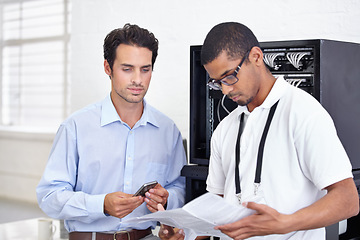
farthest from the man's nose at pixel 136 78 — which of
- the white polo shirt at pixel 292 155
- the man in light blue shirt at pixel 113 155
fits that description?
the white polo shirt at pixel 292 155

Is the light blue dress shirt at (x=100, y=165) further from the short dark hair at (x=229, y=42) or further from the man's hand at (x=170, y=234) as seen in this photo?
the short dark hair at (x=229, y=42)

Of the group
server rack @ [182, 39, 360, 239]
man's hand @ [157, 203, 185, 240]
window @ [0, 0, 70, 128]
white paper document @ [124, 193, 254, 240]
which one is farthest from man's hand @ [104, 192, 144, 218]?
window @ [0, 0, 70, 128]

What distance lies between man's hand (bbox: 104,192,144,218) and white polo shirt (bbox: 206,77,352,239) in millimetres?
393

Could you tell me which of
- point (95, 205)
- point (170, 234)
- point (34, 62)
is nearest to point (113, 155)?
point (95, 205)

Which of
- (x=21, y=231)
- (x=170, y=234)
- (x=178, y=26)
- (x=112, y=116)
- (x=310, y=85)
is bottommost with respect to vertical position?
(x=21, y=231)

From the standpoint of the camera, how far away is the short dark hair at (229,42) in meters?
1.39

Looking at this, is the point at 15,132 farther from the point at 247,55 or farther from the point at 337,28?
the point at 247,55

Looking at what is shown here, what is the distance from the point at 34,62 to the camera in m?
5.41

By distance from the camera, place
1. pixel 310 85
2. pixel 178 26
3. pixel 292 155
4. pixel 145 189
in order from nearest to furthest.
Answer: pixel 292 155
pixel 310 85
pixel 145 189
pixel 178 26

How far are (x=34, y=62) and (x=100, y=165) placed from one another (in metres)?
3.69

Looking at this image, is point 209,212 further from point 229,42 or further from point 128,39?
point 128,39

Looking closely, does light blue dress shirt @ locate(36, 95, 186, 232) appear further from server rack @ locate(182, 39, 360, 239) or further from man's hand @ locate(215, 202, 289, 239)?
man's hand @ locate(215, 202, 289, 239)

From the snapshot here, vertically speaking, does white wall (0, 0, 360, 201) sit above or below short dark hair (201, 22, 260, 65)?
above

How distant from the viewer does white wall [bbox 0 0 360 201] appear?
2287 millimetres
